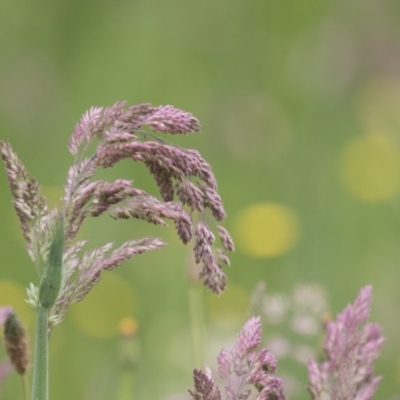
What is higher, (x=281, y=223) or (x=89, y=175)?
(x=281, y=223)

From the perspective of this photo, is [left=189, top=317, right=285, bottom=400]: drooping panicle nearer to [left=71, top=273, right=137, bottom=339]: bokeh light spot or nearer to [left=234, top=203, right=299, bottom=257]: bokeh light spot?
[left=71, top=273, right=137, bottom=339]: bokeh light spot

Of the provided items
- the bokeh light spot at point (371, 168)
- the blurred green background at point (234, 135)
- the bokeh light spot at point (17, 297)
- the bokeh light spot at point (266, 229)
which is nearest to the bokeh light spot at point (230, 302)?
the blurred green background at point (234, 135)

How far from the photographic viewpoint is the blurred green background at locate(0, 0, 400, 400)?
4.46m

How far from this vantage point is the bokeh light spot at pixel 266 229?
16.9 ft

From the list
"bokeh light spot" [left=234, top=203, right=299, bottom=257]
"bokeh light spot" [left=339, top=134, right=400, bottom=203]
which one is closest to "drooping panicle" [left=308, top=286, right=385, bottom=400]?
"bokeh light spot" [left=234, top=203, right=299, bottom=257]

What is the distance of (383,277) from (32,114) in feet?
6.79

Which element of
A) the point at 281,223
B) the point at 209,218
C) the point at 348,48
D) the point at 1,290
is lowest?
the point at 209,218

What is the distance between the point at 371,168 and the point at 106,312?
6.74 ft

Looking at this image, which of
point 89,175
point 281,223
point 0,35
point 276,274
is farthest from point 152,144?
→ point 0,35

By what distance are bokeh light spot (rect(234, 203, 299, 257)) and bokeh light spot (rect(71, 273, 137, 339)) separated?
785mm

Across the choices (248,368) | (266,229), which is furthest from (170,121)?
(266,229)

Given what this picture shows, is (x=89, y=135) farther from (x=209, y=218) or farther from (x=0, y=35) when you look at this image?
(x=0, y=35)

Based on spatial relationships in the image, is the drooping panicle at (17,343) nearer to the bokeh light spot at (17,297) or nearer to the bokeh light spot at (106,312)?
the bokeh light spot at (17,297)

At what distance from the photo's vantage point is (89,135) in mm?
1142
